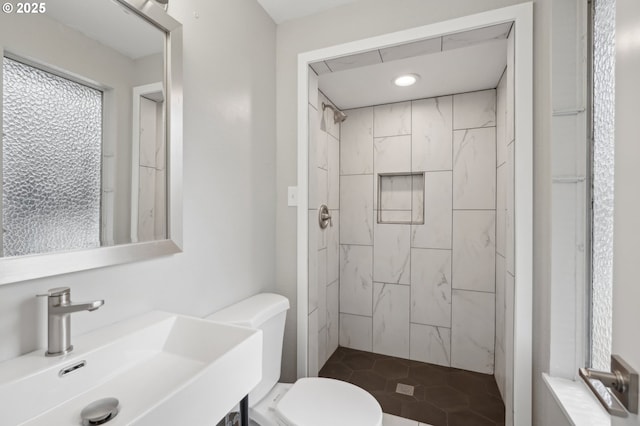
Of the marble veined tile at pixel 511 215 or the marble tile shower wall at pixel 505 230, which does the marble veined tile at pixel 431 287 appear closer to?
the marble tile shower wall at pixel 505 230

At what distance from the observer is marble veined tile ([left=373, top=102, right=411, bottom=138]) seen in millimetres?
2562

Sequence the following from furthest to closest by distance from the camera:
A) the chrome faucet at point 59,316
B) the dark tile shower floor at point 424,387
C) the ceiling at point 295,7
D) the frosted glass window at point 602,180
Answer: the dark tile shower floor at point 424,387
the ceiling at point 295,7
the frosted glass window at point 602,180
the chrome faucet at point 59,316

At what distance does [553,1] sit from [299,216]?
142 centimetres

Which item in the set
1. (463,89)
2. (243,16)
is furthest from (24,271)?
(463,89)

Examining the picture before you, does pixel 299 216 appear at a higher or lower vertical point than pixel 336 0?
lower

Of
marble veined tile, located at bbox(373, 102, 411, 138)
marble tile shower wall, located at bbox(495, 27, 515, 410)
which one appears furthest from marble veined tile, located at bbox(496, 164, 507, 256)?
marble veined tile, located at bbox(373, 102, 411, 138)

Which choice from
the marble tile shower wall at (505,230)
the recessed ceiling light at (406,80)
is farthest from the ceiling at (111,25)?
the recessed ceiling light at (406,80)

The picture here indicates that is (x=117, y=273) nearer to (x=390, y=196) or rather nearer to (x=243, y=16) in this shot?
(x=243, y=16)

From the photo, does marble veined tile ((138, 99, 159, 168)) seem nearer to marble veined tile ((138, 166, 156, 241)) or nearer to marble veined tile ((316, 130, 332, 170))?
marble veined tile ((138, 166, 156, 241))

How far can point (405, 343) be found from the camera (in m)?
2.57

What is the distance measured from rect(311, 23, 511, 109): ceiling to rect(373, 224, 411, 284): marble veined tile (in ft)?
3.66

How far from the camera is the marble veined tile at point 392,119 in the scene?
8.41 ft

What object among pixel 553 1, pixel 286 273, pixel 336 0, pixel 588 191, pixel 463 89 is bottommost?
pixel 286 273

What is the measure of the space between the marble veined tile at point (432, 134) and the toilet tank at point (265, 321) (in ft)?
5.60
